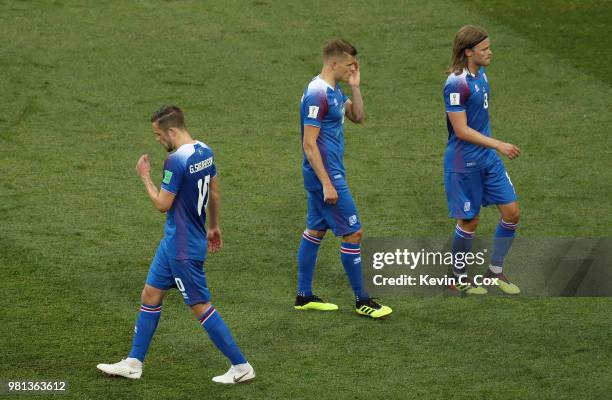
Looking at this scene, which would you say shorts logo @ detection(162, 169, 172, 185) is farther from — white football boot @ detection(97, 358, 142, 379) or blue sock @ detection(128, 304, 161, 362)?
white football boot @ detection(97, 358, 142, 379)

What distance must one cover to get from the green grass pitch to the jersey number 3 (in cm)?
123

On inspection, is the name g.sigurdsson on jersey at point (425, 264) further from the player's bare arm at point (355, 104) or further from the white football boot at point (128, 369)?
the white football boot at point (128, 369)

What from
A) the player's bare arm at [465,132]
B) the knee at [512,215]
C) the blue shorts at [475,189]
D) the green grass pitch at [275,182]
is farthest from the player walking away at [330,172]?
the knee at [512,215]

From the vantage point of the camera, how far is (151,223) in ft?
37.3

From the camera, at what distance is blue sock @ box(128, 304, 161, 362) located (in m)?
8.10

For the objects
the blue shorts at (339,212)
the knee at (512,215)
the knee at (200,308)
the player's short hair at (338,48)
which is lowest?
the knee at (200,308)

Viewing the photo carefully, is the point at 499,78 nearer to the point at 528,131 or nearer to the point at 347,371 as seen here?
the point at 528,131

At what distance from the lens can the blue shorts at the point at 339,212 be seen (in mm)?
9227

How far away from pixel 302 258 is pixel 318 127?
3.87 ft

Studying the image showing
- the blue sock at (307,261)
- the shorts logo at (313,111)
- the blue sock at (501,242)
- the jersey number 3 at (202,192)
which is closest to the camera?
the jersey number 3 at (202,192)

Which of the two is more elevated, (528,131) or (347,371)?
(528,131)

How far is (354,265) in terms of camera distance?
30.8ft

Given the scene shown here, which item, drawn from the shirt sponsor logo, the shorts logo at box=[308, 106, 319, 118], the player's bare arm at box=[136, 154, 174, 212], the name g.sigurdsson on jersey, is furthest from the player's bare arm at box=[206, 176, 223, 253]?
the name g.sigurdsson on jersey

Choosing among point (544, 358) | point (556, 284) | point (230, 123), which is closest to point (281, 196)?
point (230, 123)
